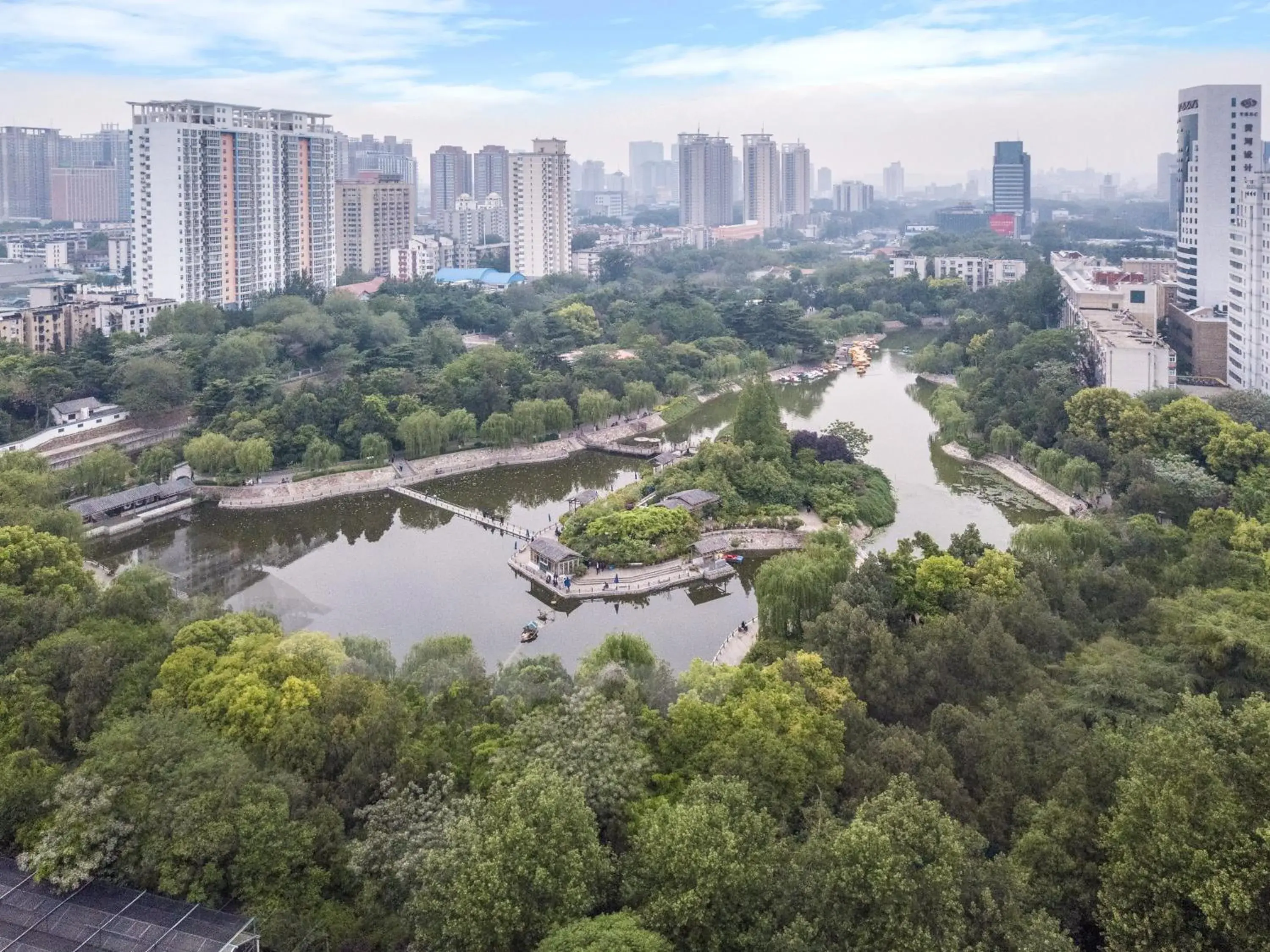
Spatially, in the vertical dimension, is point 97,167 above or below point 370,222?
above

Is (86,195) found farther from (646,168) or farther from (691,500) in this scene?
(646,168)

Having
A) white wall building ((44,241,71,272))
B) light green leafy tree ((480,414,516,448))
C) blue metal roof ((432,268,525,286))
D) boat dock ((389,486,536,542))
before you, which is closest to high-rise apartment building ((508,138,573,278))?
blue metal roof ((432,268,525,286))

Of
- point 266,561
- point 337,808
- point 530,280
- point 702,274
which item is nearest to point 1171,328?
point 266,561

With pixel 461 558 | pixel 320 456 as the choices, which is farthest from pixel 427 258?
pixel 461 558

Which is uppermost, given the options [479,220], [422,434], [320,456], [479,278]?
[479,220]

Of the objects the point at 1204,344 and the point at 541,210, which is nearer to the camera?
the point at 1204,344

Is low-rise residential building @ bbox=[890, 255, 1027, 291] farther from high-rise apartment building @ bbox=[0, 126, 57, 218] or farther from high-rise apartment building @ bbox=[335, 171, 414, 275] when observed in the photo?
high-rise apartment building @ bbox=[0, 126, 57, 218]
